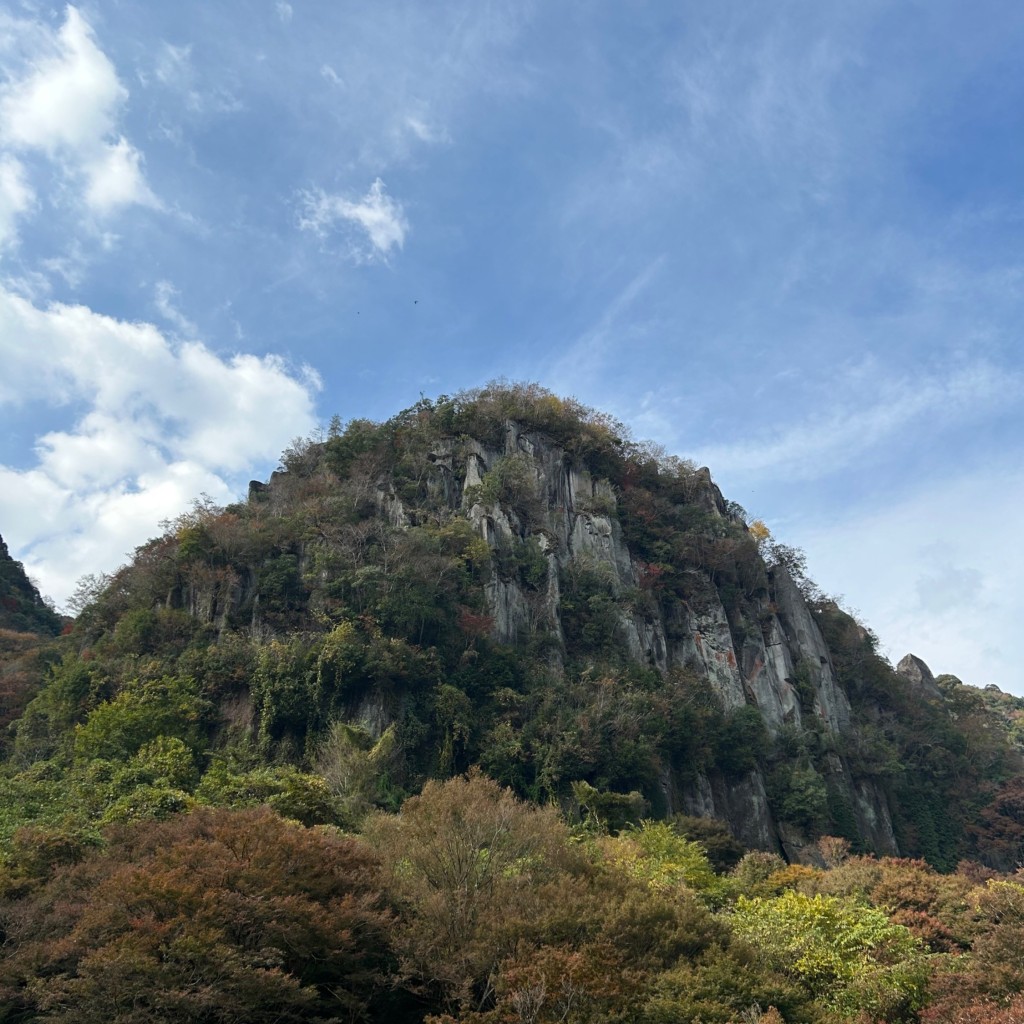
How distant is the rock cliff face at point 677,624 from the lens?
40.0m

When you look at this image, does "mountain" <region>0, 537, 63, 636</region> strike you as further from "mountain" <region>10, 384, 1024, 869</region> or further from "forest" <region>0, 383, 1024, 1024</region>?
"mountain" <region>10, 384, 1024, 869</region>

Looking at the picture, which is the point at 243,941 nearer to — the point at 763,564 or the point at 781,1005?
the point at 781,1005

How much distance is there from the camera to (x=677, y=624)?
155ft

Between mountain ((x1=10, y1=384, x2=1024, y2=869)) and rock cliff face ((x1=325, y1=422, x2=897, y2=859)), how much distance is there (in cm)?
15

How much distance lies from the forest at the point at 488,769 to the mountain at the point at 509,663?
18cm

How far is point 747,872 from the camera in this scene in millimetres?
26469

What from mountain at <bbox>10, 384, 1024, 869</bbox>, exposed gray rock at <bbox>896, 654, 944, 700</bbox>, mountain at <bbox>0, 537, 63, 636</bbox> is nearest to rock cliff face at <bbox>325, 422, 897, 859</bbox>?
mountain at <bbox>10, 384, 1024, 869</bbox>

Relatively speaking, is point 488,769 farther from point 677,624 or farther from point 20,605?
point 20,605

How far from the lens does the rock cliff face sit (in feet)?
131

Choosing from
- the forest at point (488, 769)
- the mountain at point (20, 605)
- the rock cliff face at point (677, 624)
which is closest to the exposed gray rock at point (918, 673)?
the forest at point (488, 769)

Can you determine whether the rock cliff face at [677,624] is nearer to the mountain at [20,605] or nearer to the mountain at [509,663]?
the mountain at [509,663]

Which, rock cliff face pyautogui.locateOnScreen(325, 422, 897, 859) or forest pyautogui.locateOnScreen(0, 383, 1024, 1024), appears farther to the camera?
rock cliff face pyautogui.locateOnScreen(325, 422, 897, 859)

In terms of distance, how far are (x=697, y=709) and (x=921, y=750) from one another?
19822mm

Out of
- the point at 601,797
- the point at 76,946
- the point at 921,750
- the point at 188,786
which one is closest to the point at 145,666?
the point at 188,786
